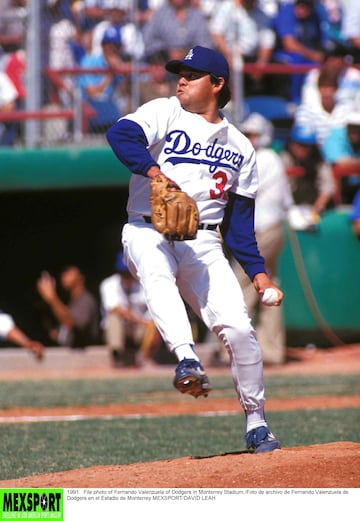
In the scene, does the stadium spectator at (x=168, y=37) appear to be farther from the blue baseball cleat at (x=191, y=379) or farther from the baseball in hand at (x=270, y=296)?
the blue baseball cleat at (x=191, y=379)

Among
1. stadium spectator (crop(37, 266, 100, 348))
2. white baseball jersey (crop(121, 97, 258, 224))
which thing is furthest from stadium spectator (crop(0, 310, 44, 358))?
white baseball jersey (crop(121, 97, 258, 224))

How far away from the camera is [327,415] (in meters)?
6.60

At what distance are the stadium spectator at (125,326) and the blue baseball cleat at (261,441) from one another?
578 cm

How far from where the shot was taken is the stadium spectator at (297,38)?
11.5m

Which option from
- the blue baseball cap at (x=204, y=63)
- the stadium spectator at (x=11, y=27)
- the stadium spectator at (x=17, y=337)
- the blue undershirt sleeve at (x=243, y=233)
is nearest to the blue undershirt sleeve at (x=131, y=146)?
the blue baseball cap at (x=204, y=63)

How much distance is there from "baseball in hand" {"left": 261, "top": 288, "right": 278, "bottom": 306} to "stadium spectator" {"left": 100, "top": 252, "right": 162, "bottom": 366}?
5873 mm

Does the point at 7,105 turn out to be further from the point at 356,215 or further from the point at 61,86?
the point at 356,215

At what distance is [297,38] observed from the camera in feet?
38.7

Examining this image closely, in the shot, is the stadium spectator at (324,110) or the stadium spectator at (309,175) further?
the stadium spectator at (324,110)

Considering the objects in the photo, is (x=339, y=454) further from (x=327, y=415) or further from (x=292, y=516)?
(x=327, y=415)

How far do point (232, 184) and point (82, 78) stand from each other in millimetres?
5796

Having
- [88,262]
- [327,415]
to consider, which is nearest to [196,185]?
[327,415]

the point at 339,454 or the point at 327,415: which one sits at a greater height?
the point at 339,454
